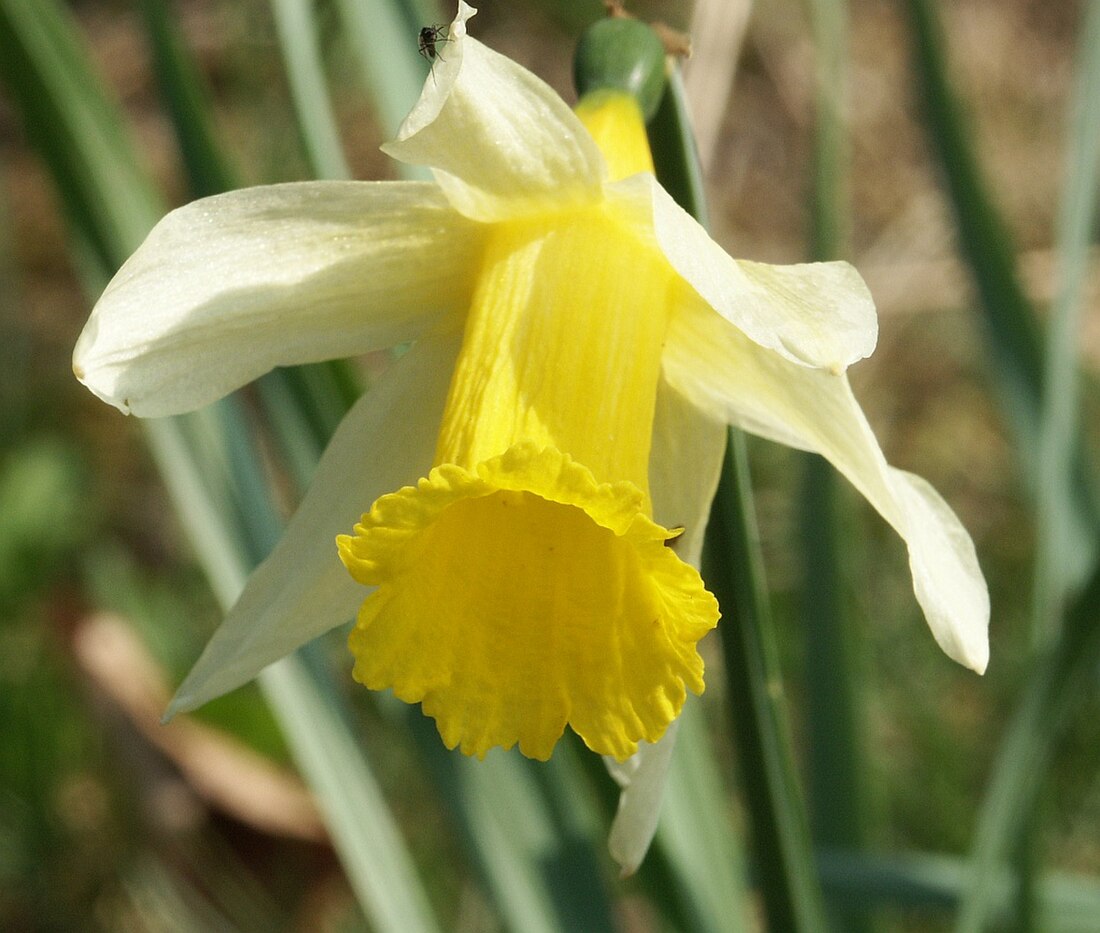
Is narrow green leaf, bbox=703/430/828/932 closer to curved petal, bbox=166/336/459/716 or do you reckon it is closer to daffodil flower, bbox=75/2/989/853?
daffodil flower, bbox=75/2/989/853

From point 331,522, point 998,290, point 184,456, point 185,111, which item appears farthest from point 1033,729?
point 185,111

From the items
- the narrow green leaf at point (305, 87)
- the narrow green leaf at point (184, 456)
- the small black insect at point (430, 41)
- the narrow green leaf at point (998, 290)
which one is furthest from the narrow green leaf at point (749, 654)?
the narrow green leaf at point (998, 290)

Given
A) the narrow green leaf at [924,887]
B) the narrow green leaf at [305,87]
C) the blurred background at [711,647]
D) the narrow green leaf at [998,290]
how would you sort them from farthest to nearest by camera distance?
the blurred background at [711,647], the narrow green leaf at [998,290], the narrow green leaf at [924,887], the narrow green leaf at [305,87]

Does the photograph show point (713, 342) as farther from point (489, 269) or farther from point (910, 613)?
point (910, 613)

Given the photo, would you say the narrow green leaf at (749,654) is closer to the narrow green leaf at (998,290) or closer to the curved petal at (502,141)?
the curved petal at (502,141)

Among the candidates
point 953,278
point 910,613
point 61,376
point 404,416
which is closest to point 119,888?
point 61,376
